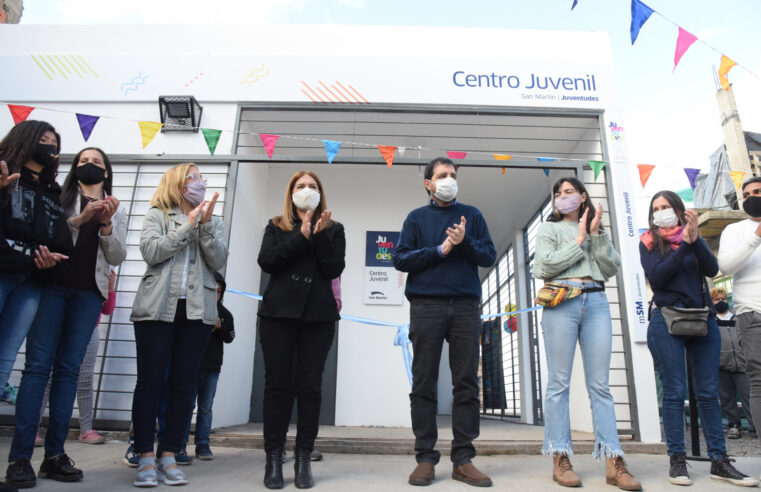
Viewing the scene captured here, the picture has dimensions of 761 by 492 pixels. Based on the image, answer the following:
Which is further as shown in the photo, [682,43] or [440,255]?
[682,43]

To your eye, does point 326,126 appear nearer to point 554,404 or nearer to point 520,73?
point 520,73

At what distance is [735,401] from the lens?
4.57 meters

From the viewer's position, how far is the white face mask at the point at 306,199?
7.96 ft

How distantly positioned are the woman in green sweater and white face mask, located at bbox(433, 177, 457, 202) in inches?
21.3

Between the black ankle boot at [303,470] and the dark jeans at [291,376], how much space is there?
0.03 m

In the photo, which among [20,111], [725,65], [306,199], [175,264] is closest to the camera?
[175,264]

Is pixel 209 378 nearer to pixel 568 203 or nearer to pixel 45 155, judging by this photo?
pixel 45 155

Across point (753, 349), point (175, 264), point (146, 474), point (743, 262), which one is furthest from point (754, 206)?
point (146, 474)

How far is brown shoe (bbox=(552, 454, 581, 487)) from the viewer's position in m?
2.15

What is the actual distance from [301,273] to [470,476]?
1210 millimetres

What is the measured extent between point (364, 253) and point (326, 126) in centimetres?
146

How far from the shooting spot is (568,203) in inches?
101

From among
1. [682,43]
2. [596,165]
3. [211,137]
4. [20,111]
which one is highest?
[682,43]

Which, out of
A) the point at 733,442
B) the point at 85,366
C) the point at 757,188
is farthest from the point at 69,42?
the point at 733,442
